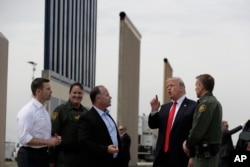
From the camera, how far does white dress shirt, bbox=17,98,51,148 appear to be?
6875 millimetres

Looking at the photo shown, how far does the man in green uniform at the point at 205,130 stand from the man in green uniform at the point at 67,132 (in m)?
1.35

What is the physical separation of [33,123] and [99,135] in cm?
76

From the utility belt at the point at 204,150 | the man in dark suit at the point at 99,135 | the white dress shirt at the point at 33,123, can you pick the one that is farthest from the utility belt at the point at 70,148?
the utility belt at the point at 204,150

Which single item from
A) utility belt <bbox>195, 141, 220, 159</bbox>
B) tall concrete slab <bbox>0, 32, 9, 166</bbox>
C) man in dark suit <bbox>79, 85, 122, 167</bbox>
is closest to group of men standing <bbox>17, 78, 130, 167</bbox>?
man in dark suit <bbox>79, 85, 122, 167</bbox>

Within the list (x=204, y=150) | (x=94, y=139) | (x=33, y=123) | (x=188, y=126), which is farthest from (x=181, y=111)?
(x=33, y=123)

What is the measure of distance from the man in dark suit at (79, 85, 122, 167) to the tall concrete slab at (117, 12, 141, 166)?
8.73 feet

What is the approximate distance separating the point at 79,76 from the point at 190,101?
560cm

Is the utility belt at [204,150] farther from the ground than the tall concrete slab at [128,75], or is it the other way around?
the tall concrete slab at [128,75]

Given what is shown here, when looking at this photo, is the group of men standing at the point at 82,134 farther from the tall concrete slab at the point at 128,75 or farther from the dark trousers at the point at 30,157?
the tall concrete slab at the point at 128,75

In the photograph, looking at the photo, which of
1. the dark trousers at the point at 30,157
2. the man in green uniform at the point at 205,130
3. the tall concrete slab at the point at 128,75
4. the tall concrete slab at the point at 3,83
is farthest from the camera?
the tall concrete slab at the point at 3,83

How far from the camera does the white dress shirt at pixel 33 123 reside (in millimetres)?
6875

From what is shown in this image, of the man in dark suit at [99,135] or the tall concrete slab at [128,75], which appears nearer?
the man in dark suit at [99,135]

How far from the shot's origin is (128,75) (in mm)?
10523

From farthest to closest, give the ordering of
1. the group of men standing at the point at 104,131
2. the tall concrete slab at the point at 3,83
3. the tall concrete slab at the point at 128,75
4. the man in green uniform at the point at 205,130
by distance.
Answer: the tall concrete slab at the point at 3,83, the tall concrete slab at the point at 128,75, the man in green uniform at the point at 205,130, the group of men standing at the point at 104,131
